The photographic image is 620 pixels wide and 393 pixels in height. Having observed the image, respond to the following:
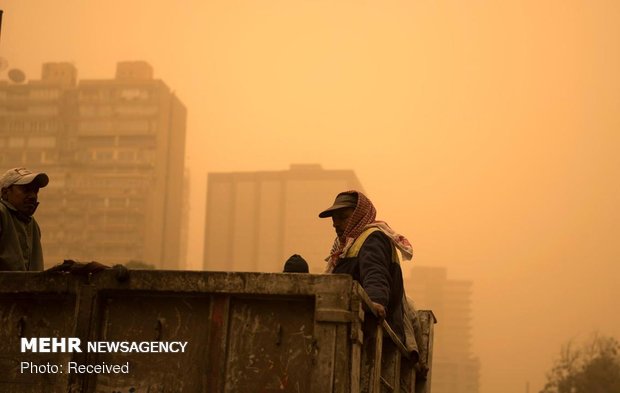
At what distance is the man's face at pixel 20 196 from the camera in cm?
688

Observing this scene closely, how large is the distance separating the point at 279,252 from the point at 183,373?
6844 inches

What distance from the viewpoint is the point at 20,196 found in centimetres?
688

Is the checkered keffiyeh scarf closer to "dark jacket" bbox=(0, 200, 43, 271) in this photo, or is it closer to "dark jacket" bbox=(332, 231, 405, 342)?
"dark jacket" bbox=(332, 231, 405, 342)

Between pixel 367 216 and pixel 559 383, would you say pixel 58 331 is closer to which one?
pixel 367 216

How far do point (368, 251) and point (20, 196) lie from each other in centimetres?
234

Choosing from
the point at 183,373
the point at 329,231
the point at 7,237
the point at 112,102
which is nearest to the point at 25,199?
the point at 7,237

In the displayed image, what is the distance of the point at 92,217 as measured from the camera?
127m

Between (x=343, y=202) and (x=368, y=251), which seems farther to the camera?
(x=343, y=202)

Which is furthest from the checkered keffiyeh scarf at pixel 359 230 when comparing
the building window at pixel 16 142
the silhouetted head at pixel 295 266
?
the building window at pixel 16 142

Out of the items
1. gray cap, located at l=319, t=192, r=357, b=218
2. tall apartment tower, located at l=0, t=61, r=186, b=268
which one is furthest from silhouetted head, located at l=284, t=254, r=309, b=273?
tall apartment tower, located at l=0, t=61, r=186, b=268

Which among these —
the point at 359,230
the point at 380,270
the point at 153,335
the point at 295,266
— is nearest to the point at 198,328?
the point at 153,335

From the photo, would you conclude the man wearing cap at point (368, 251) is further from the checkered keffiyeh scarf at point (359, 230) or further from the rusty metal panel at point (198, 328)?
the rusty metal panel at point (198, 328)

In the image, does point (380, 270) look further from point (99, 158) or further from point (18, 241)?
point (99, 158)

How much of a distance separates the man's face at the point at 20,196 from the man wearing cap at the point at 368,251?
6.53 ft
